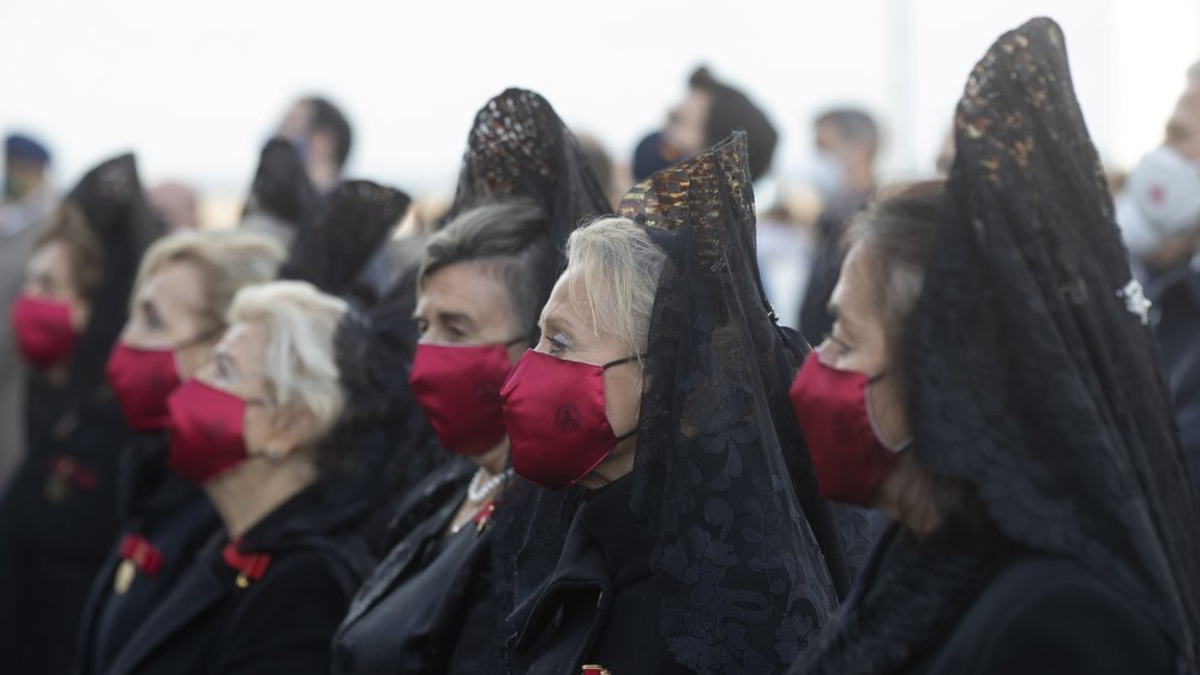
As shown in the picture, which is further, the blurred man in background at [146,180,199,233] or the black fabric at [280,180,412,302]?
the blurred man in background at [146,180,199,233]

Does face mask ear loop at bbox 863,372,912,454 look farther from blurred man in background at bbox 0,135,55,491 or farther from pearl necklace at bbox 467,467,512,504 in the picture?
blurred man in background at bbox 0,135,55,491

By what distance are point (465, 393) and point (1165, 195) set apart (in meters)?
2.67

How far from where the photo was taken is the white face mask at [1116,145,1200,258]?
5.30m

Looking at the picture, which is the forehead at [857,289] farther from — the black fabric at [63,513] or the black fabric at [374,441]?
the black fabric at [63,513]

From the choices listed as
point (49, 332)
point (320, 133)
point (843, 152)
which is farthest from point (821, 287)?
point (320, 133)

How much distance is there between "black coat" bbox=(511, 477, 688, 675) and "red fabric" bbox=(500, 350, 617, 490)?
0.27 feet

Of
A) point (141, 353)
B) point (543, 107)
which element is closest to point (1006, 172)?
point (543, 107)

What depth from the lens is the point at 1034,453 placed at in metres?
2.17

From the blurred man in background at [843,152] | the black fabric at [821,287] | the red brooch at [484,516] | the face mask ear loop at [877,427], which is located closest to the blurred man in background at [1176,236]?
the black fabric at [821,287]

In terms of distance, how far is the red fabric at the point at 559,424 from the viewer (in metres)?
3.16

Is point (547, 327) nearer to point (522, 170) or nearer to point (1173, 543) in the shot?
point (522, 170)

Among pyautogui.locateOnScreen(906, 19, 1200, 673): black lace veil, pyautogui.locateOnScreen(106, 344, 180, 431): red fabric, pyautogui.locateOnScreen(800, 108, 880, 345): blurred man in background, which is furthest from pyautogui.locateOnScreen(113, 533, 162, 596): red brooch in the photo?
pyautogui.locateOnScreen(800, 108, 880, 345): blurred man in background

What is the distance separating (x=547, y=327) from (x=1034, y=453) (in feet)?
4.37

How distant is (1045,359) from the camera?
7.09ft
